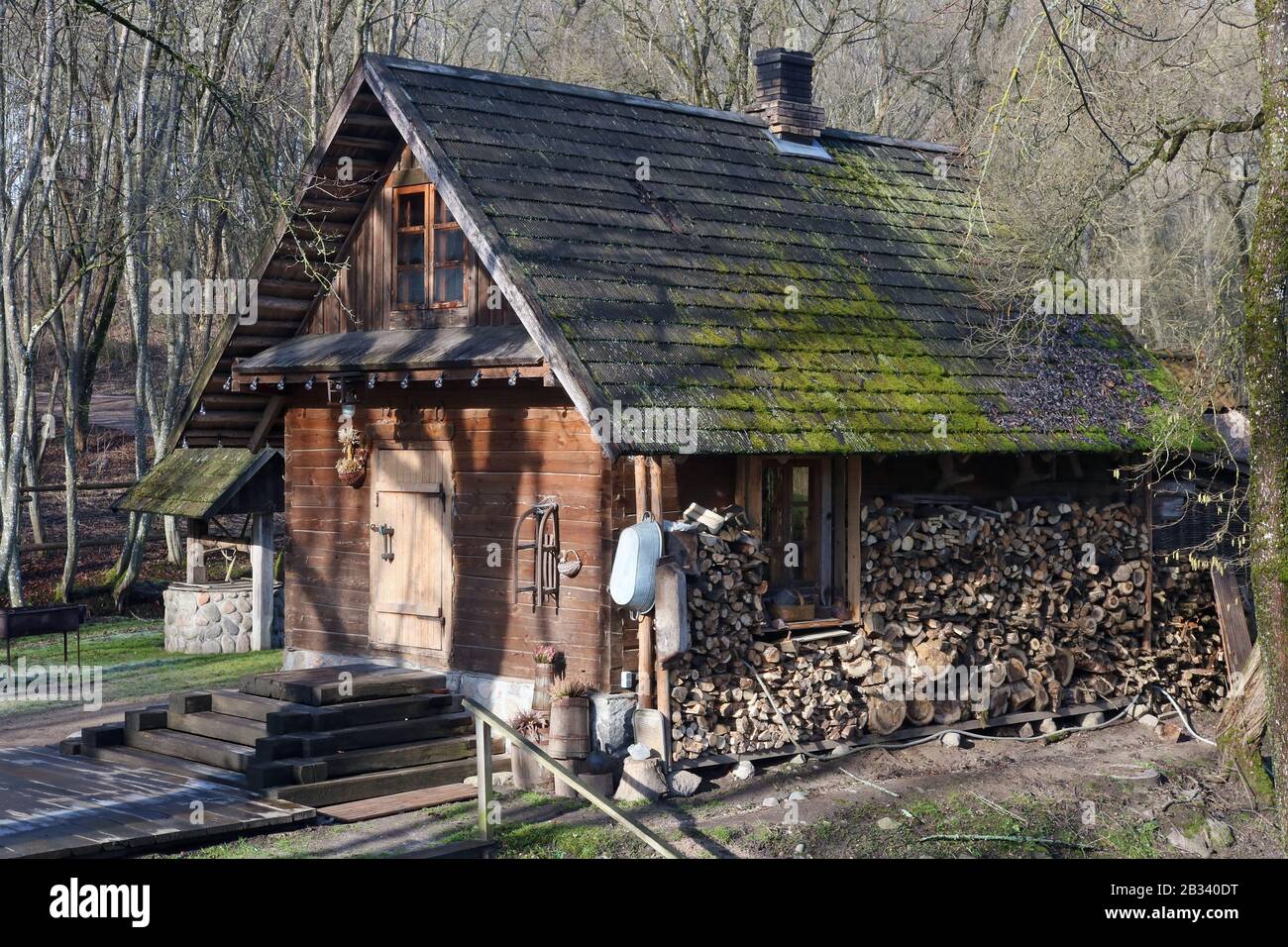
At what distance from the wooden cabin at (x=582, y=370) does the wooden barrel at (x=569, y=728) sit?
0.52 meters

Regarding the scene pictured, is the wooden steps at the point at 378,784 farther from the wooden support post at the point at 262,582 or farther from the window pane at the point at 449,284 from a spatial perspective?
the wooden support post at the point at 262,582

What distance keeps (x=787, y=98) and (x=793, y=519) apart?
541cm

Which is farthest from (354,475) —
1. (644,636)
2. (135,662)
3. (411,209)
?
(135,662)

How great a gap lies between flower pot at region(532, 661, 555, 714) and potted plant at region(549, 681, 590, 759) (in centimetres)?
49

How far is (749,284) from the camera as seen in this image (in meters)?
12.6

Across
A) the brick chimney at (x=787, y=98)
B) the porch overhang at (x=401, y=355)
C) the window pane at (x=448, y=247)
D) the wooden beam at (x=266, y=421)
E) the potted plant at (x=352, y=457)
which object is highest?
the brick chimney at (x=787, y=98)

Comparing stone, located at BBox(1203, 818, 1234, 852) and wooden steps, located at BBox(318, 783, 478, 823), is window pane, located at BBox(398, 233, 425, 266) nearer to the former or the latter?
wooden steps, located at BBox(318, 783, 478, 823)

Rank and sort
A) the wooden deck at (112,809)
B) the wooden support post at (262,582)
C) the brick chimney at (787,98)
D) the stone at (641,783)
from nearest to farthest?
the wooden deck at (112,809) → the stone at (641,783) → the brick chimney at (787,98) → the wooden support post at (262,582)

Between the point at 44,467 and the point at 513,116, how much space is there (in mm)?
20228

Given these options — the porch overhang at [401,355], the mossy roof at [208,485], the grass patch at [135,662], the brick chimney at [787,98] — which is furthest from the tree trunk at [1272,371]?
the mossy roof at [208,485]

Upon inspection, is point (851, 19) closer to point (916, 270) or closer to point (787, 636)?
point (916, 270)

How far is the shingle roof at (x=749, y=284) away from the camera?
11.2 metres

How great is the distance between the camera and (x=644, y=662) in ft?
35.9


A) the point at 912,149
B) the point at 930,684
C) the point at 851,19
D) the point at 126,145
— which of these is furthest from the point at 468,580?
the point at 851,19
